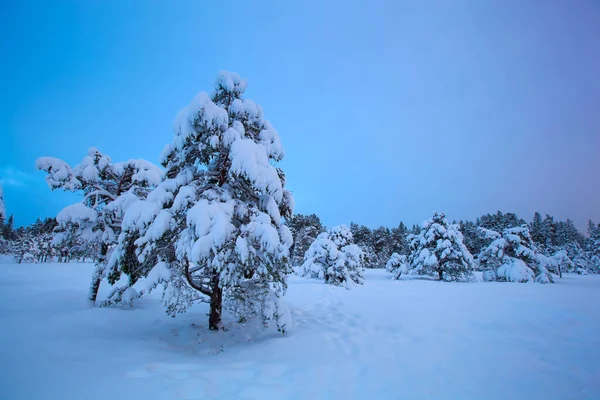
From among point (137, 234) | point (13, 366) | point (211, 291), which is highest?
point (137, 234)

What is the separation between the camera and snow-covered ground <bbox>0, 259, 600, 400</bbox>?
372 cm

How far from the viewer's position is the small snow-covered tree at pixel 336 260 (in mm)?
19984

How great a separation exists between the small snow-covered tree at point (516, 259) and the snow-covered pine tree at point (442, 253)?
66.3 inches

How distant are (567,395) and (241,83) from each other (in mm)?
9575

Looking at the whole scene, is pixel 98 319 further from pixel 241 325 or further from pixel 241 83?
pixel 241 83

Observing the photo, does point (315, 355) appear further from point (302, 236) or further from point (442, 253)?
point (302, 236)

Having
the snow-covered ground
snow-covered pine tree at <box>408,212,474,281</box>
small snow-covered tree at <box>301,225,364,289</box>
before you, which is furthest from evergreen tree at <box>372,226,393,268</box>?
the snow-covered ground

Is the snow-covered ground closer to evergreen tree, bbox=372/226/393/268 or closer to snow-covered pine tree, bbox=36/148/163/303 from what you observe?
snow-covered pine tree, bbox=36/148/163/303

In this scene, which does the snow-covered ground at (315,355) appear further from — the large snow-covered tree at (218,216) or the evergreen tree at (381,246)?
the evergreen tree at (381,246)

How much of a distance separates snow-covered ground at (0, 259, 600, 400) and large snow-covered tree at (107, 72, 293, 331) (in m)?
1.17

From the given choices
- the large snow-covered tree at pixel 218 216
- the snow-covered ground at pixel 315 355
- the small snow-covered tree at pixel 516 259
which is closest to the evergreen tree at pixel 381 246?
the small snow-covered tree at pixel 516 259

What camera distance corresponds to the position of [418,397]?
3785 mm

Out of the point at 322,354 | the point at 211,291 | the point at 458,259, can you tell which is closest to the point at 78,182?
the point at 211,291

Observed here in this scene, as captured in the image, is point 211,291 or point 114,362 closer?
point 114,362
